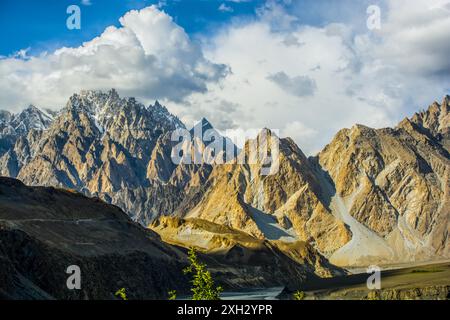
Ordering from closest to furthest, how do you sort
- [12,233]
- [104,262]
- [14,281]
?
1. [14,281]
2. [12,233]
3. [104,262]
